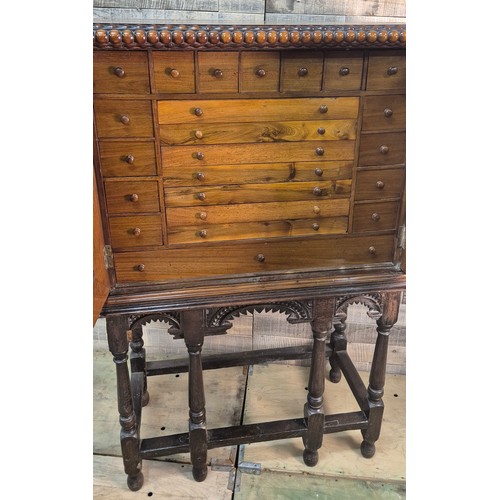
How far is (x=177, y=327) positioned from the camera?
1680mm

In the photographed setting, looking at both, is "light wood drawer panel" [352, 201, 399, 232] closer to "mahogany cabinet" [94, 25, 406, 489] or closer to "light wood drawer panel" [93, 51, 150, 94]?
"mahogany cabinet" [94, 25, 406, 489]

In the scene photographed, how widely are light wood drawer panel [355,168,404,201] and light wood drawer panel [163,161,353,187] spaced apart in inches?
Result: 2.0

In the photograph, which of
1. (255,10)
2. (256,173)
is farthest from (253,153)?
(255,10)

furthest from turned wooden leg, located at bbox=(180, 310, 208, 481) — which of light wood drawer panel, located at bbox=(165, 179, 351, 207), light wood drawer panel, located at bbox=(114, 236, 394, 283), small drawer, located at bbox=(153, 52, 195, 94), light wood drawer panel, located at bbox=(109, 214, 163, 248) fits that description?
small drawer, located at bbox=(153, 52, 195, 94)

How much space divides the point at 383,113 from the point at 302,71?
0.29 m

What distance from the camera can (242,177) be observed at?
4.82ft

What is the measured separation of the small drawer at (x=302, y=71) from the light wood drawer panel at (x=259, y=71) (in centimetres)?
3

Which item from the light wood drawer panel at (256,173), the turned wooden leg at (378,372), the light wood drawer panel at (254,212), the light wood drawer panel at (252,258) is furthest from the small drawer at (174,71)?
the turned wooden leg at (378,372)

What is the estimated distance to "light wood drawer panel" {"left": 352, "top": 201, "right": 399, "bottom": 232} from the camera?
158cm

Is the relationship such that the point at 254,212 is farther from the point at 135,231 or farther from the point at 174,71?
the point at 174,71

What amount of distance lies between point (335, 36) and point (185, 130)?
48cm

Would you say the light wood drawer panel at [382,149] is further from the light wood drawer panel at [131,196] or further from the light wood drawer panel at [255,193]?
the light wood drawer panel at [131,196]

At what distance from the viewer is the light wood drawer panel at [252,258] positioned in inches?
60.2

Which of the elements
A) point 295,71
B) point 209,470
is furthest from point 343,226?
point 209,470
